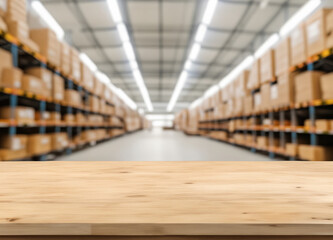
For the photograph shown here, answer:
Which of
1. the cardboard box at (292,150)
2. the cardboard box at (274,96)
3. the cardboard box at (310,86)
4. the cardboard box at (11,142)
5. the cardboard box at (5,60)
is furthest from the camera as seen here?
the cardboard box at (274,96)

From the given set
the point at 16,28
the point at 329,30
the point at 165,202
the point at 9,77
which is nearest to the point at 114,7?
the point at 16,28

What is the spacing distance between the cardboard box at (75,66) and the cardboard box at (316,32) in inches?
201

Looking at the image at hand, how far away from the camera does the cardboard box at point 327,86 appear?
9.42 ft

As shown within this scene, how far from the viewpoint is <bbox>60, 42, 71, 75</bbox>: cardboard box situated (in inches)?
175

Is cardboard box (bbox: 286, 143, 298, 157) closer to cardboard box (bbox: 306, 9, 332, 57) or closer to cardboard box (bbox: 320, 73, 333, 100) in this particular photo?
cardboard box (bbox: 320, 73, 333, 100)

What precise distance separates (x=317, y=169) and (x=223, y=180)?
59 cm

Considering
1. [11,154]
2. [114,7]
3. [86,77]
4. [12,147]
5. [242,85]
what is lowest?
[11,154]

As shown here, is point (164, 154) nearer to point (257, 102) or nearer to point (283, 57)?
point (257, 102)

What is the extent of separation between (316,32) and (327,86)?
0.89 metres

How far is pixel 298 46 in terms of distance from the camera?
3.47 m

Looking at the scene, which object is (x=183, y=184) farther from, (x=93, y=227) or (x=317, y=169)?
(x=317, y=169)

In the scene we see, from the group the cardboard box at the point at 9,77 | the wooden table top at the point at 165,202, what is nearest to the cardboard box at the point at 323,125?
the wooden table top at the point at 165,202

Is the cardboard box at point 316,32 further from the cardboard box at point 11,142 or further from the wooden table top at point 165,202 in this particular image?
the cardboard box at point 11,142


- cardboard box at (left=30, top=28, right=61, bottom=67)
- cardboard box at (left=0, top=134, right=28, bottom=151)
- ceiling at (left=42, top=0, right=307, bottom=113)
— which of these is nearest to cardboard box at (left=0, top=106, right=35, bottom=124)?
cardboard box at (left=0, top=134, right=28, bottom=151)
